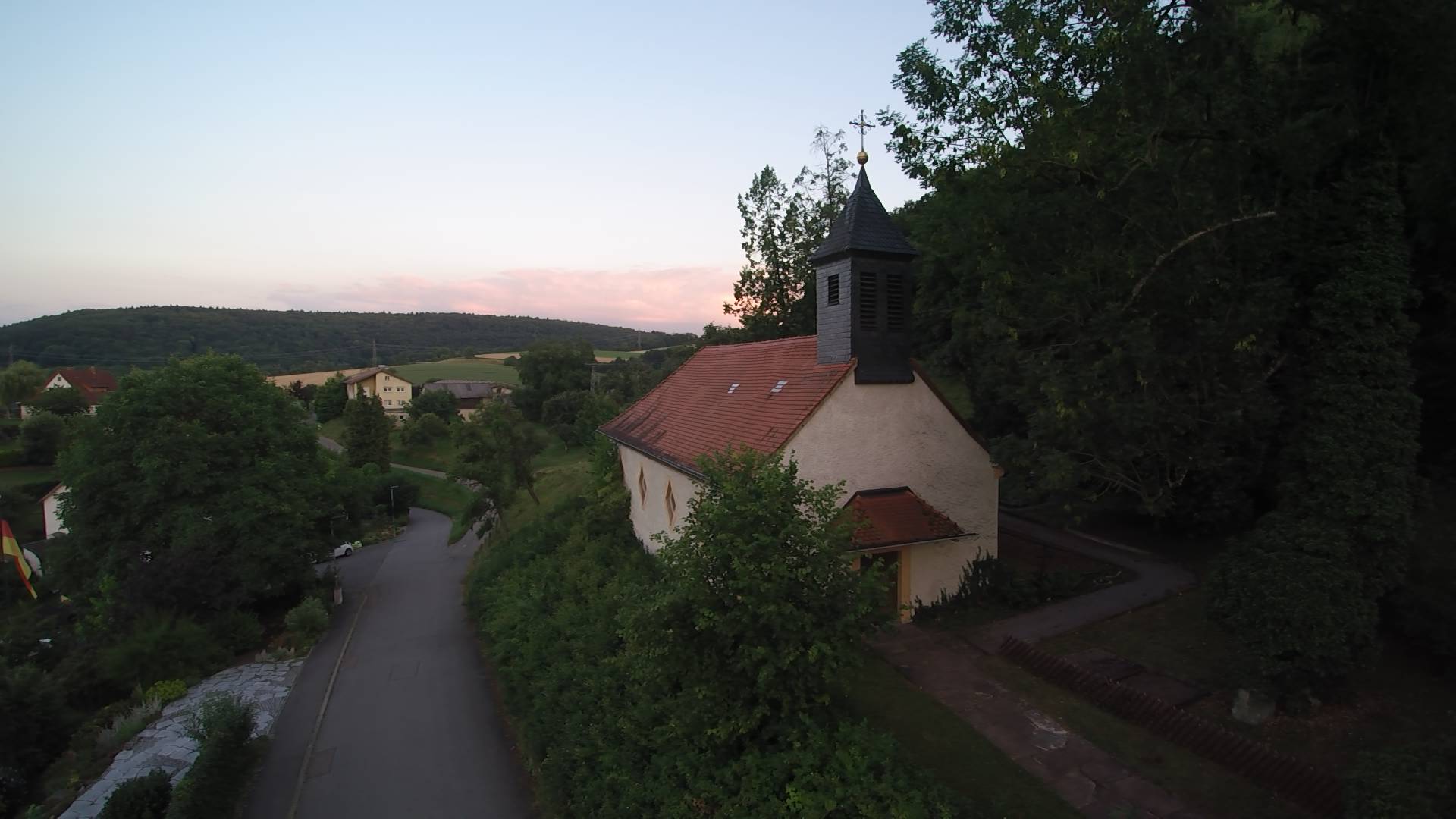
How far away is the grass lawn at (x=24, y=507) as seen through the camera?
4297cm

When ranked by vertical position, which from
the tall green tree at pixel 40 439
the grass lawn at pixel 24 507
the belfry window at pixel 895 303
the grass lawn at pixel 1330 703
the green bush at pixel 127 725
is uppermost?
the belfry window at pixel 895 303

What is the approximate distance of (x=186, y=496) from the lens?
23969 mm

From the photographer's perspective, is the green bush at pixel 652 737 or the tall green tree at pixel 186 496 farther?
the tall green tree at pixel 186 496

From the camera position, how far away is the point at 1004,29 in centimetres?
1259

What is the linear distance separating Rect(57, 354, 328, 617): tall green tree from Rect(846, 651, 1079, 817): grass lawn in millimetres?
20237

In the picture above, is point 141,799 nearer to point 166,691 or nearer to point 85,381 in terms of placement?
point 166,691

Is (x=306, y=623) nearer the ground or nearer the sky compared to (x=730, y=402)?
nearer the ground

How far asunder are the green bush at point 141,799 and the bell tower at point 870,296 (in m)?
14.6

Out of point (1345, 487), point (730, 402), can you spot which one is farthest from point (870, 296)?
point (1345, 487)

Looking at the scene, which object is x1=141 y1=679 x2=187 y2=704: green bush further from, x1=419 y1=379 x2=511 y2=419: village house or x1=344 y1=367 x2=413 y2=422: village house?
x1=344 y1=367 x2=413 y2=422: village house

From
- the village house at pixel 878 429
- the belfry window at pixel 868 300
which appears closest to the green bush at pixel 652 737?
the village house at pixel 878 429

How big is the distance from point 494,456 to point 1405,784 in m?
26.8

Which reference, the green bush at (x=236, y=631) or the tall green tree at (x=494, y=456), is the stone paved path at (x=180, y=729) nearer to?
the green bush at (x=236, y=631)

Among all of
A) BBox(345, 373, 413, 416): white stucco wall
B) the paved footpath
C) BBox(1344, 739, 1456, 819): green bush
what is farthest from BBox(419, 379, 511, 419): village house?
BBox(1344, 739, 1456, 819): green bush
